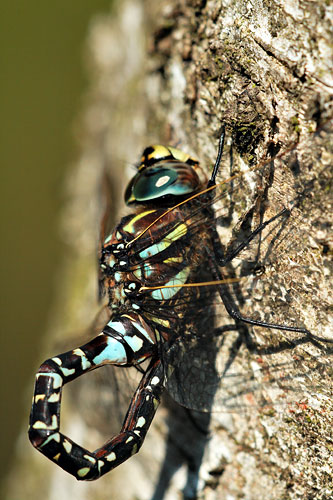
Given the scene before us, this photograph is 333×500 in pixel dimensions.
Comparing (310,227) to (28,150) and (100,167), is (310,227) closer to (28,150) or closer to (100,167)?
(100,167)

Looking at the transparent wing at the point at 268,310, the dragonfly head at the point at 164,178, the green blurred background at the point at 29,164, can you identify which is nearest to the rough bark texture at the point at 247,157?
the transparent wing at the point at 268,310

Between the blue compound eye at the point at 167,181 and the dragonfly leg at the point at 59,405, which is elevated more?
the blue compound eye at the point at 167,181

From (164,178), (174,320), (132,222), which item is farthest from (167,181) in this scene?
(174,320)

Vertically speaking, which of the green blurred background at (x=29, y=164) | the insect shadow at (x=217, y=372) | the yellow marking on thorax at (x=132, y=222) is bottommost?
the insect shadow at (x=217, y=372)

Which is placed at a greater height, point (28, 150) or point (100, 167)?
point (28, 150)

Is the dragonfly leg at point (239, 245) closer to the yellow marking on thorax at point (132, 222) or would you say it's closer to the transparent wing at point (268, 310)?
the transparent wing at point (268, 310)

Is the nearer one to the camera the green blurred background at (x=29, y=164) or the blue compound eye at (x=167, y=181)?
the blue compound eye at (x=167, y=181)

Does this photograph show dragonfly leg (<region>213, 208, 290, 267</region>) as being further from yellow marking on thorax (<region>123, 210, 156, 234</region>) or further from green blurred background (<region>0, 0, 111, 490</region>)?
green blurred background (<region>0, 0, 111, 490</region>)

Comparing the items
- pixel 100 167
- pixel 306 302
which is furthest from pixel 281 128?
pixel 100 167
